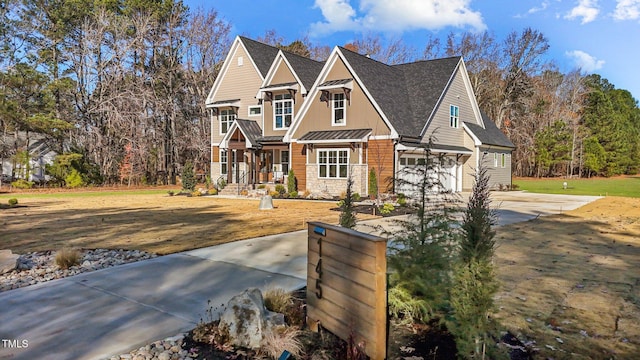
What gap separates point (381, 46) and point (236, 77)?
2381 centimetres

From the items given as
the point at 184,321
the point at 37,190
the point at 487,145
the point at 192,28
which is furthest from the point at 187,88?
the point at 184,321

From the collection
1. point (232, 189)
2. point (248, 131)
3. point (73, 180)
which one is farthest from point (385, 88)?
point (73, 180)

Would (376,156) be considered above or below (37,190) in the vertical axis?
above

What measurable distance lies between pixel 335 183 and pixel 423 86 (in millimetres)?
8498

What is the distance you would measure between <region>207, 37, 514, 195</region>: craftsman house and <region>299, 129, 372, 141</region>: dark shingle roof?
0.19 ft

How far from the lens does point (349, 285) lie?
3412 mm

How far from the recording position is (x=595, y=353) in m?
3.50

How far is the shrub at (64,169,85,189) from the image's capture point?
2755 cm

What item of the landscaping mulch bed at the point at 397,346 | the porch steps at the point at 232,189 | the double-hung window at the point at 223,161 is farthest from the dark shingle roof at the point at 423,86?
the landscaping mulch bed at the point at 397,346

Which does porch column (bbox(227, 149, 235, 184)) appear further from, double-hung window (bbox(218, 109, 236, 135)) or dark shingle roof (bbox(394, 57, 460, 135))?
dark shingle roof (bbox(394, 57, 460, 135))

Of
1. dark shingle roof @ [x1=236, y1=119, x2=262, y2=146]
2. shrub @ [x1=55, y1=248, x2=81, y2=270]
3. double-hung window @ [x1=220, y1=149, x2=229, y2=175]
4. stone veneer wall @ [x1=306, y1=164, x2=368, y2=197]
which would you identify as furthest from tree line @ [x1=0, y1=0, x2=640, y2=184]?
shrub @ [x1=55, y1=248, x2=81, y2=270]

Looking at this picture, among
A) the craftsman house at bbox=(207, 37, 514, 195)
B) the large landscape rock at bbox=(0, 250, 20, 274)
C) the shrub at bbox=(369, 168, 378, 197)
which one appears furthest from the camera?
the craftsman house at bbox=(207, 37, 514, 195)

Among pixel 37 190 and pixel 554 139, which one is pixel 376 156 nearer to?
pixel 37 190

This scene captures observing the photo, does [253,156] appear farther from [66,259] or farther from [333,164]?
[66,259]
